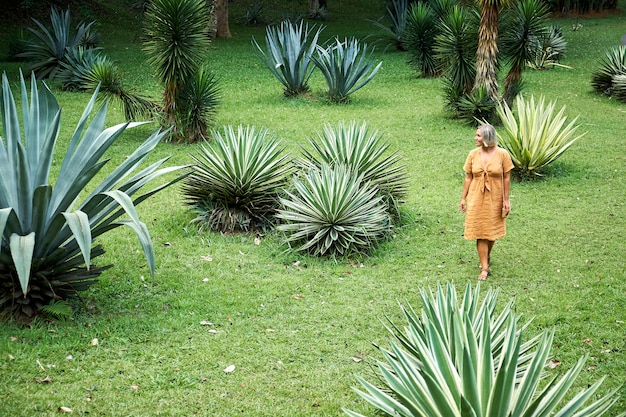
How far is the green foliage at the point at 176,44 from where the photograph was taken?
12.5 m

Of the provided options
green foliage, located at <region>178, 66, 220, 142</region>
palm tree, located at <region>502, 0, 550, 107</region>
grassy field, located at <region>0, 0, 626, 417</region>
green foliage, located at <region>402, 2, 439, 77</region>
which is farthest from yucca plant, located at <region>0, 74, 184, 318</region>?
green foliage, located at <region>402, 2, 439, 77</region>

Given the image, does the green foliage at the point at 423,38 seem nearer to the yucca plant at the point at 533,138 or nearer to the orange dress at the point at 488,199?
the yucca plant at the point at 533,138

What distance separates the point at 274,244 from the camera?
29.7ft

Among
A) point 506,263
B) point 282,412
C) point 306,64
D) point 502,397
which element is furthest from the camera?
point 306,64

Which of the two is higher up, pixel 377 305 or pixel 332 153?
pixel 332 153

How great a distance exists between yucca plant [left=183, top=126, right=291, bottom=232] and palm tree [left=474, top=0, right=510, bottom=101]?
6829mm

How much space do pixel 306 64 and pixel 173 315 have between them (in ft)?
37.7

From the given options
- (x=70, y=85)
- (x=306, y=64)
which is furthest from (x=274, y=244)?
(x=70, y=85)

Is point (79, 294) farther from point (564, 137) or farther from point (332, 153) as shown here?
point (564, 137)

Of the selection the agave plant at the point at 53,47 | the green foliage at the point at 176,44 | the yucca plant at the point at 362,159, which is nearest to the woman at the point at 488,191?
the yucca plant at the point at 362,159

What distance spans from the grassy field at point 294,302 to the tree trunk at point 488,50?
85.1 inches

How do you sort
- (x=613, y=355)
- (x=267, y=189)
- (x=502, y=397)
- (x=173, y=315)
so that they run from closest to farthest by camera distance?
(x=502, y=397)
(x=613, y=355)
(x=173, y=315)
(x=267, y=189)

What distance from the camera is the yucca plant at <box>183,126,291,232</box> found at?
9312mm

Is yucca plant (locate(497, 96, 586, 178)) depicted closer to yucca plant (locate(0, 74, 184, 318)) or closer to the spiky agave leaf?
the spiky agave leaf
